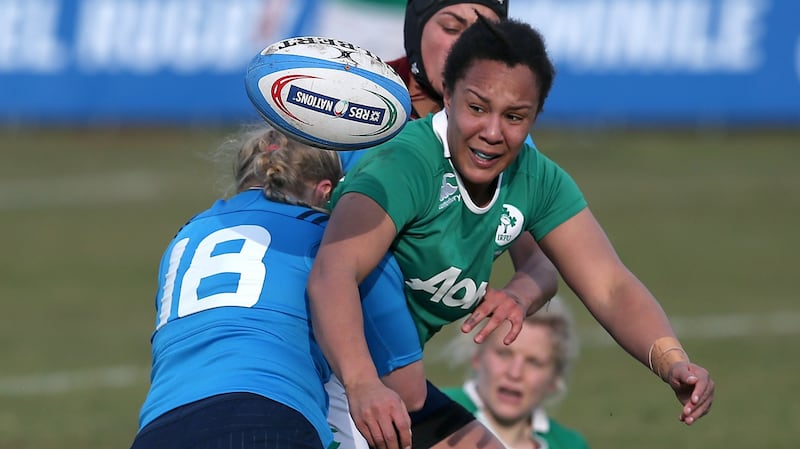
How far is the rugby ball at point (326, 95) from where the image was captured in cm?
395

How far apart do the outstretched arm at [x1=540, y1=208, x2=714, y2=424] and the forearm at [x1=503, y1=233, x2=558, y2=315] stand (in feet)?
0.78

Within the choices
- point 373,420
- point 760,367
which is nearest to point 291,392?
point 373,420

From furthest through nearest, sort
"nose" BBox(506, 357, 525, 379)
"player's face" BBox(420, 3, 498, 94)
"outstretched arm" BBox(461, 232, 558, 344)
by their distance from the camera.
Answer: "nose" BBox(506, 357, 525, 379) < "player's face" BBox(420, 3, 498, 94) < "outstretched arm" BBox(461, 232, 558, 344)

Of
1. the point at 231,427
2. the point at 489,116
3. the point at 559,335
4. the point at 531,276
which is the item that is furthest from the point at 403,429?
the point at 559,335

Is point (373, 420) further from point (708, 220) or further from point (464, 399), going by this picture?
point (708, 220)

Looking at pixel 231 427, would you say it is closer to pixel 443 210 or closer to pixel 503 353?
pixel 443 210

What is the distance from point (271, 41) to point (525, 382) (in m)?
13.2

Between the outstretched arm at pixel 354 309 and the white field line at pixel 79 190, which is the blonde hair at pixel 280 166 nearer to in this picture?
the outstretched arm at pixel 354 309

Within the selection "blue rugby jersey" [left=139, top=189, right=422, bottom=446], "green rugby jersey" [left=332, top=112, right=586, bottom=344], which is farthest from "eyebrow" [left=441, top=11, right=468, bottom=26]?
"blue rugby jersey" [left=139, top=189, right=422, bottom=446]

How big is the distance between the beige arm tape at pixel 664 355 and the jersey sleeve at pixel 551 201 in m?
0.48

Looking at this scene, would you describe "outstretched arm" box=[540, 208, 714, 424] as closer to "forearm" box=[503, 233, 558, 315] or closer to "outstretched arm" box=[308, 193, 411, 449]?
"forearm" box=[503, 233, 558, 315]

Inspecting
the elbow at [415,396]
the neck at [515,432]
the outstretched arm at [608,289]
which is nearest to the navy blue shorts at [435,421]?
the elbow at [415,396]

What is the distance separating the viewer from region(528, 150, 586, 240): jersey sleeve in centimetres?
429

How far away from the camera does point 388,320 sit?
14.0ft
